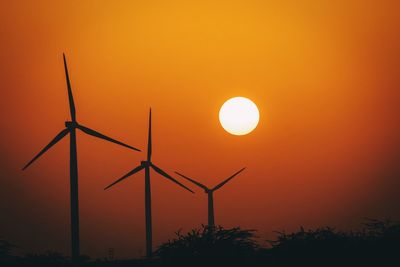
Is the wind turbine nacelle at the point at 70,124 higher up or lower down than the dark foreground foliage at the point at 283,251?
higher up

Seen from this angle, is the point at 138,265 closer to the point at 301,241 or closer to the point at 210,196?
the point at 301,241

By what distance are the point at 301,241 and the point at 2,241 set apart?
38806 mm

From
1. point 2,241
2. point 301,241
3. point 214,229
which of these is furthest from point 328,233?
point 2,241

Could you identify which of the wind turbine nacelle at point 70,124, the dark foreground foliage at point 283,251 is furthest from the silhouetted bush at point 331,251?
the wind turbine nacelle at point 70,124

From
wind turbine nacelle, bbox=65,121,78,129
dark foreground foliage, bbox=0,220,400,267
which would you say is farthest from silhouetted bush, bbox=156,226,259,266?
wind turbine nacelle, bbox=65,121,78,129

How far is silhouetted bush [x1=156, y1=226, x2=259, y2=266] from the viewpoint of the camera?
74.4 metres

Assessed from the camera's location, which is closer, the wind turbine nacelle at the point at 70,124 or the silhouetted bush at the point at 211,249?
the silhouetted bush at the point at 211,249

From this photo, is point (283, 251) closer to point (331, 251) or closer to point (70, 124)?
point (331, 251)

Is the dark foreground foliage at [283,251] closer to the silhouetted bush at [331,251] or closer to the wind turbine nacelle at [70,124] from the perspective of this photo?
the silhouetted bush at [331,251]

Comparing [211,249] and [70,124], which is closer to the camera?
[211,249]

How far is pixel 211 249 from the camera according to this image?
76.1 metres

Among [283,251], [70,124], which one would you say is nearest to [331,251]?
[283,251]

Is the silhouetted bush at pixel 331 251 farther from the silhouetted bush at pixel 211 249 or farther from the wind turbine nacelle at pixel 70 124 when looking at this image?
the wind turbine nacelle at pixel 70 124

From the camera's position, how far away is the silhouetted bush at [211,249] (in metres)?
74.4
